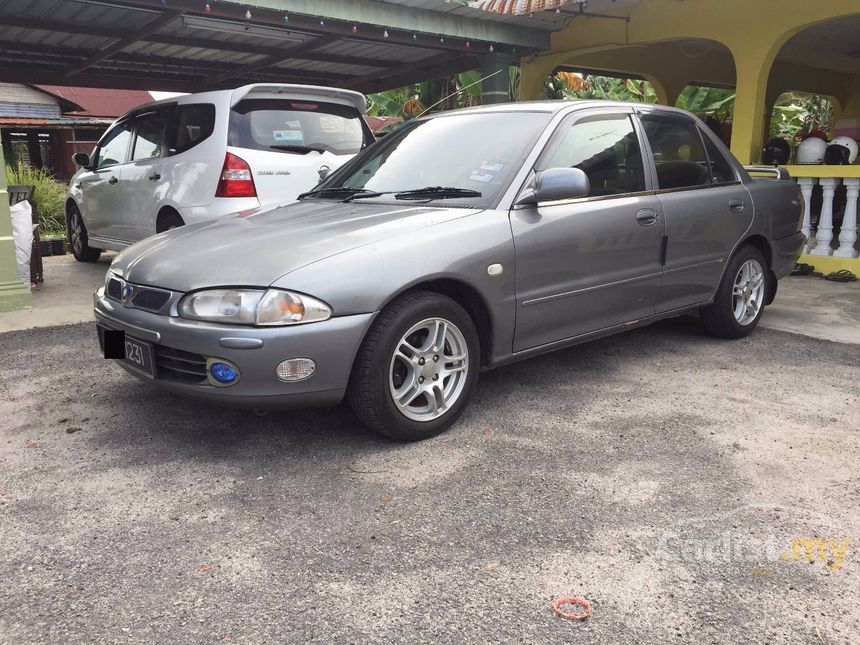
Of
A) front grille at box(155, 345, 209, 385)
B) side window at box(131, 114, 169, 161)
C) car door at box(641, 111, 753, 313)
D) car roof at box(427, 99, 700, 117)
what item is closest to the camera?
front grille at box(155, 345, 209, 385)

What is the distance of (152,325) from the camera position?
3221 millimetres

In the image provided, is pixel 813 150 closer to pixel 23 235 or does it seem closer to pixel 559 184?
pixel 559 184

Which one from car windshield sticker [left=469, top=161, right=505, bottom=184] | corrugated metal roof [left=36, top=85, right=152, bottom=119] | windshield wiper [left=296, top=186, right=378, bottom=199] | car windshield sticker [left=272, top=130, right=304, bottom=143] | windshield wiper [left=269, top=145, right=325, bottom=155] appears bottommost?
windshield wiper [left=296, top=186, right=378, bottom=199]

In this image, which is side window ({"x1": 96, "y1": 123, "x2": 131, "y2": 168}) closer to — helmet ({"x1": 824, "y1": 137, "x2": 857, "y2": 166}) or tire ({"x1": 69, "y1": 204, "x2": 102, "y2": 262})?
tire ({"x1": 69, "y1": 204, "x2": 102, "y2": 262})

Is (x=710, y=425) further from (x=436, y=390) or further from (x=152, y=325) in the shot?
(x=152, y=325)

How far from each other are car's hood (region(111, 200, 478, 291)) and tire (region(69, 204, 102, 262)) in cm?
586

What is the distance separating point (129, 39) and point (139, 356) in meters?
6.46

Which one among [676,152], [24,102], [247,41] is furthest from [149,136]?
[24,102]

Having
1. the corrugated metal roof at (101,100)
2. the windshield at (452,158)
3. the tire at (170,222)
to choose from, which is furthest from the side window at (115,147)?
the corrugated metal roof at (101,100)

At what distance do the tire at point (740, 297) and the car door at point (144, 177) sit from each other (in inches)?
189

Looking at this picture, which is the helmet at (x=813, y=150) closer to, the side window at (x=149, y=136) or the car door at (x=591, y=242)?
the car door at (x=591, y=242)

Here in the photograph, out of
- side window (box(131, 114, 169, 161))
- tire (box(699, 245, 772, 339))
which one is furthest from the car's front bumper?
side window (box(131, 114, 169, 161))

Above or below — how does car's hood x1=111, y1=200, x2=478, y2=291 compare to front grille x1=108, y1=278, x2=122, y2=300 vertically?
above

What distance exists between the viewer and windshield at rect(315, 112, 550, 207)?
384 cm
